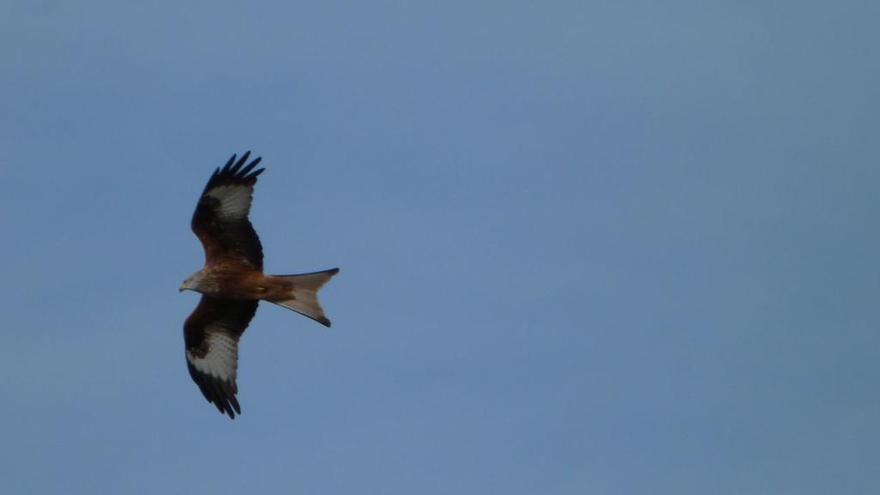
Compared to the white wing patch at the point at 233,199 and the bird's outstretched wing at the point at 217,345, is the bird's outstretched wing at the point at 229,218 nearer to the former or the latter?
the white wing patch at the point at 233,199

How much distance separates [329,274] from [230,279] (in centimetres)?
128

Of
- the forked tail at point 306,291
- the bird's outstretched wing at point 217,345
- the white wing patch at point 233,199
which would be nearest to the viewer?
the forked tail at point 306,291

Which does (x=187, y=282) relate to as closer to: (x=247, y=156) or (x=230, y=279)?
(x=230, y=279)

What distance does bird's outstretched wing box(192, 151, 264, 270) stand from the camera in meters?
14.1

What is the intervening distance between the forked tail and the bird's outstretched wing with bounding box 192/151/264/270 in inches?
27.2

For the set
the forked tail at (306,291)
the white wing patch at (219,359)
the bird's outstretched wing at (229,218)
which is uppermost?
the bird's outstretched wing at (229,218)

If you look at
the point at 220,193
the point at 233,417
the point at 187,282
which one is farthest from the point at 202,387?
the point at 220,193

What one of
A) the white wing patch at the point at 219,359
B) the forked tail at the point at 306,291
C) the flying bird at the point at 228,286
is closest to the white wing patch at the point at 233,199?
the flying bird at the point at 228,286

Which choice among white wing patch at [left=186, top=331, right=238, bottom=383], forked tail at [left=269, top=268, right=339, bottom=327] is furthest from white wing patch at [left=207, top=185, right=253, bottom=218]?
white wing patch at [left=186, top=331, right=238, bottom=383]

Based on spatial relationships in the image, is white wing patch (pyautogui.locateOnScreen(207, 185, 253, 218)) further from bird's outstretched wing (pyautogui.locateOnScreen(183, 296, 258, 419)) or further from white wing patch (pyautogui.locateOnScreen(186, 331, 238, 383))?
white wing patch (pyautogui.locateOnScreen(186, 331, 238, 383))

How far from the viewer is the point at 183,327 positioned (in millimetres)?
14875

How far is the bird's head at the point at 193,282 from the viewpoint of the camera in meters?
14.1

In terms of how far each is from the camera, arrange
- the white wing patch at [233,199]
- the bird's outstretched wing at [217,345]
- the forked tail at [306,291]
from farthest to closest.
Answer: the bird's outstretched wing at [217,345]
the white wing patch at [233,199]
the forked tail at [306,291]

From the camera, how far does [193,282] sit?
14078 millimetres
